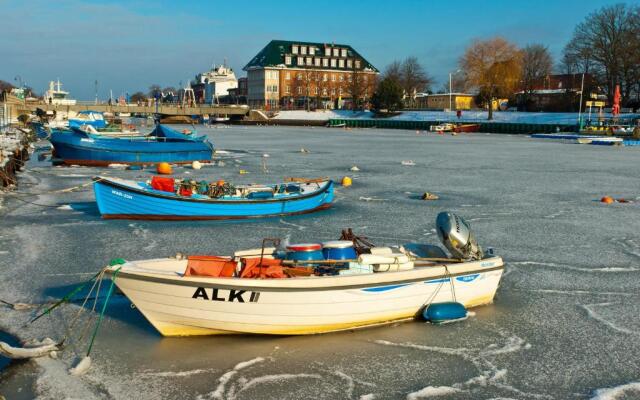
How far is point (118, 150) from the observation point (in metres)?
39.3

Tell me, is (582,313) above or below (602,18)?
below

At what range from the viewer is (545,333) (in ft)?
33.6

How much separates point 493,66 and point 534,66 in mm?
21296

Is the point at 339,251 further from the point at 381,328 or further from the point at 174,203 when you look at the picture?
the point at 174,203

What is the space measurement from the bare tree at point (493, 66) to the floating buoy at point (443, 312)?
277ft

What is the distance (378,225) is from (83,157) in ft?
87.4

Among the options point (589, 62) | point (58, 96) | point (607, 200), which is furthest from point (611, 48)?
point (58, 96)

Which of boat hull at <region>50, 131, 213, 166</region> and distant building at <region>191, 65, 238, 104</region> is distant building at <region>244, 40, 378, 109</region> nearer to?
distant building at <region>191, 65, 238, 104</region>

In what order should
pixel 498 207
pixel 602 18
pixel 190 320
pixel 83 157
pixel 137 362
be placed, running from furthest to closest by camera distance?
pixel 602 18, pixel 83 157, pixel 498 207, pixel 190 320, pixel 137 362

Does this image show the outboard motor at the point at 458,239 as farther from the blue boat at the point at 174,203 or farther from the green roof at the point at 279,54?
the green roof at the point at 279,54

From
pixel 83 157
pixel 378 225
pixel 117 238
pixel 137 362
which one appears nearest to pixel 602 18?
pixel 83 157

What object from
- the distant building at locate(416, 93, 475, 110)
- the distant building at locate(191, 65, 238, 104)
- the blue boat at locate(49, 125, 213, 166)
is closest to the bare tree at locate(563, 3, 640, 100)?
the distant building at locate(416, 93, 475, 110)

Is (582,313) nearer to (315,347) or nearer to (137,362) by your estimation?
(315,347)

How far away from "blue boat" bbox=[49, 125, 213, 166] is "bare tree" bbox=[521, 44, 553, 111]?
7943 cm
